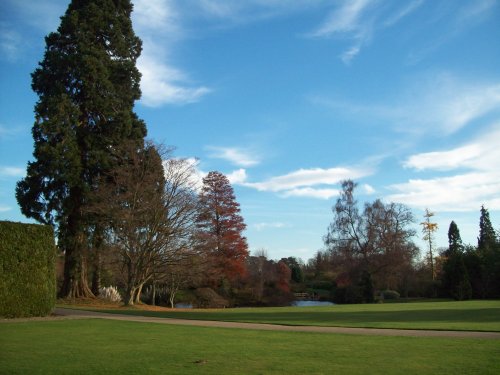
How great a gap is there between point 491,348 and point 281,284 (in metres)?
42.7

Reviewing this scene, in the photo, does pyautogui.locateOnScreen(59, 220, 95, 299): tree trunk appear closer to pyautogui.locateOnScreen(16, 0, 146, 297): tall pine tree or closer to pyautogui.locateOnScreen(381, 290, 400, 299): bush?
pyautogui.locateOnScreen(16, 0, 146, 297): tall pine tree

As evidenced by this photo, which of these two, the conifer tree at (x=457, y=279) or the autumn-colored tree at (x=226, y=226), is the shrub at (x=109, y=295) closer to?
the autumn-colored tree at (x=226, y=226)

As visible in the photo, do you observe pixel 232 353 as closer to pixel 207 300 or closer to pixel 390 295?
pixel 207 300

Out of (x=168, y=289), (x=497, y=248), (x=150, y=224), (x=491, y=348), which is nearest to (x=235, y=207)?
(x=168, y=289)

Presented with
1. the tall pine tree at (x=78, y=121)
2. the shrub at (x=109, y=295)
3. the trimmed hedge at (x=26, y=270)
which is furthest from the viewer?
the shrub at (x=109, y=295)

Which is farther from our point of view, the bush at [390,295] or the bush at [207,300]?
the bush at [390,295]

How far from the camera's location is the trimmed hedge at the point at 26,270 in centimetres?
1766

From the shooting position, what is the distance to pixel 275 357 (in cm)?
896

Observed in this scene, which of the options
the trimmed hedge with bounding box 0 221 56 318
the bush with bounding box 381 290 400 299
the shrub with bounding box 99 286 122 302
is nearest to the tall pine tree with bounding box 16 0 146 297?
the shrub with bounding box 99 286 122 302

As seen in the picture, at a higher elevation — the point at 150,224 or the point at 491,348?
the point at 150,224

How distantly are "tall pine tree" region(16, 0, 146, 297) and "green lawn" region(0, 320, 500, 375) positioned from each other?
1539cm

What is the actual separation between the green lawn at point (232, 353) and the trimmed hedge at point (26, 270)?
4.55 meters

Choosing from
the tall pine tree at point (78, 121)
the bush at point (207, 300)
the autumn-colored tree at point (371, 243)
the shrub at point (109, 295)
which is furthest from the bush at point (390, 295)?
the tall pine tree at point (78, 121)

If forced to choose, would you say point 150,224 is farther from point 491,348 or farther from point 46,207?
point 491,348
